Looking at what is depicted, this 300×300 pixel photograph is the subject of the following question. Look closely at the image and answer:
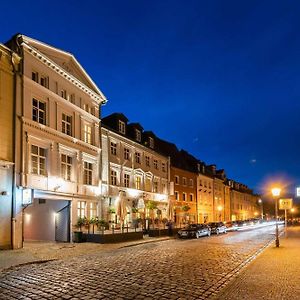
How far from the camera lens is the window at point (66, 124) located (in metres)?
29.4

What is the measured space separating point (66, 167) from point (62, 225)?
4221mm

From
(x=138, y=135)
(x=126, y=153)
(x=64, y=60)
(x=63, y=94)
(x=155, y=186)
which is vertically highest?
(x=64, y=60)

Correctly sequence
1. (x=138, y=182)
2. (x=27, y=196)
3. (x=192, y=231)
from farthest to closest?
1. (x=138, y=182)
2. (x=192, y=231)
3. (x=27, y=196)

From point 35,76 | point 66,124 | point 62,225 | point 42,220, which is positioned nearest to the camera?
point 35,76

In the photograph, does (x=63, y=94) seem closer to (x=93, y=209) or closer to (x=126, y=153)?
(x=93, y=209)

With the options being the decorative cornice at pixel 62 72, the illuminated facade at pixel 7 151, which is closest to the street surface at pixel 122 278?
the illuminated facade at pixel 7 151

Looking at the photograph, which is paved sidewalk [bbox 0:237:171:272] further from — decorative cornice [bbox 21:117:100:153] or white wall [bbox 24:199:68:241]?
decorative cornice [bbox 21:117:100:153]

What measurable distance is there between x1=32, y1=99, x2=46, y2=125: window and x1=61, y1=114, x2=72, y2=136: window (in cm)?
234

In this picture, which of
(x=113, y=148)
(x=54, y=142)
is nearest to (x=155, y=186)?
(x=113, y=148)

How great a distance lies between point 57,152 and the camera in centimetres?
2781

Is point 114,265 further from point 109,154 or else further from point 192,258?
point 109,154

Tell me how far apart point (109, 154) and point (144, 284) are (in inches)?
1011

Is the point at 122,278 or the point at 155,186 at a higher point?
the point at 155,186

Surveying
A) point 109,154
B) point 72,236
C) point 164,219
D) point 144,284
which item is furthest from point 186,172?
point 144,284
